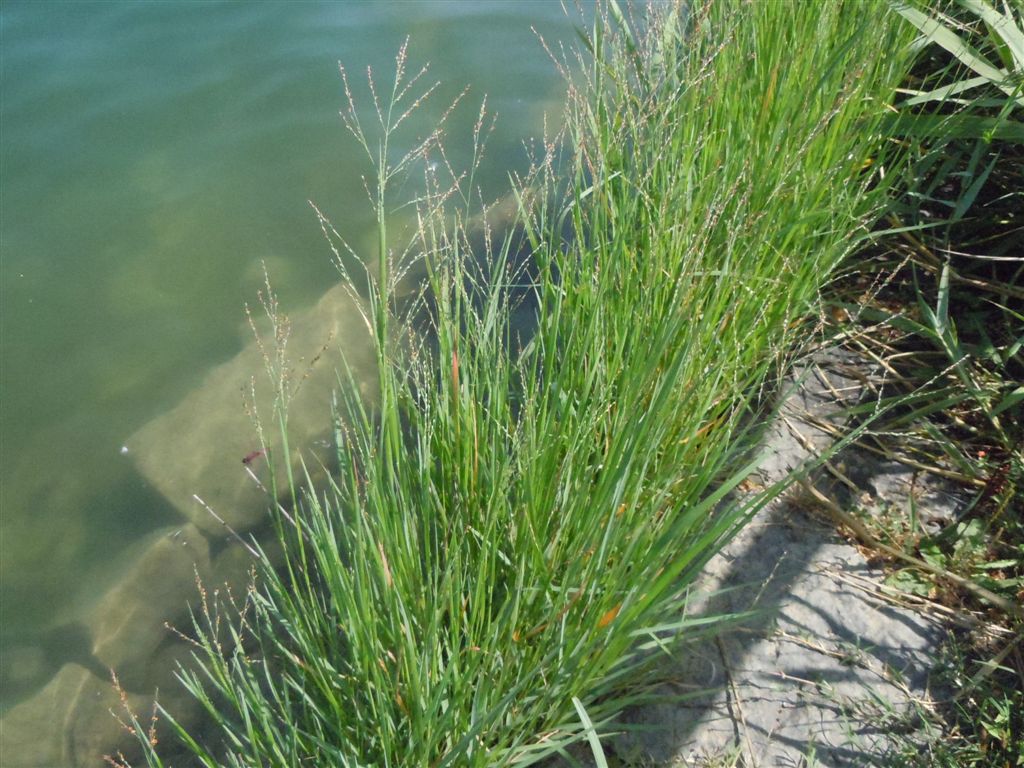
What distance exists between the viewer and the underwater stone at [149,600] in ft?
8.75

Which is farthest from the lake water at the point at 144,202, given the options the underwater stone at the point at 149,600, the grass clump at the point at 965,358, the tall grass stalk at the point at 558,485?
the grass clump at the point at 965,358

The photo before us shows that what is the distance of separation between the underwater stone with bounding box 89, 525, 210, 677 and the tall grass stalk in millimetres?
420

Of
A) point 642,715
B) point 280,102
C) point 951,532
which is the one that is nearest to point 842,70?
point 951,532

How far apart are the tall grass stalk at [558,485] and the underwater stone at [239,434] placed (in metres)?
0.75

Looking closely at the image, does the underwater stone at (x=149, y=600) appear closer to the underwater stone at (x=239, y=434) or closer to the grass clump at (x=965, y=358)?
the underwater stone at (x=239, y=434)

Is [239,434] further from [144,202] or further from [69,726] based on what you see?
[144,202]

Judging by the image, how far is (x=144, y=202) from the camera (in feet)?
13.4

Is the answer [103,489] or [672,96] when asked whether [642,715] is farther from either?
[103,489]

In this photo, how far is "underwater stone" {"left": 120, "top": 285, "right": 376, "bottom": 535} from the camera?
10.0 ft

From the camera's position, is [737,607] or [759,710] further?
[737,607]

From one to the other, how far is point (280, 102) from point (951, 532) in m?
3.71

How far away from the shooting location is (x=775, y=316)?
2.31 metres

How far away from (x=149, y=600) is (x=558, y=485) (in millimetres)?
1696

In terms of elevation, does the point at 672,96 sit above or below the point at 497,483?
above
